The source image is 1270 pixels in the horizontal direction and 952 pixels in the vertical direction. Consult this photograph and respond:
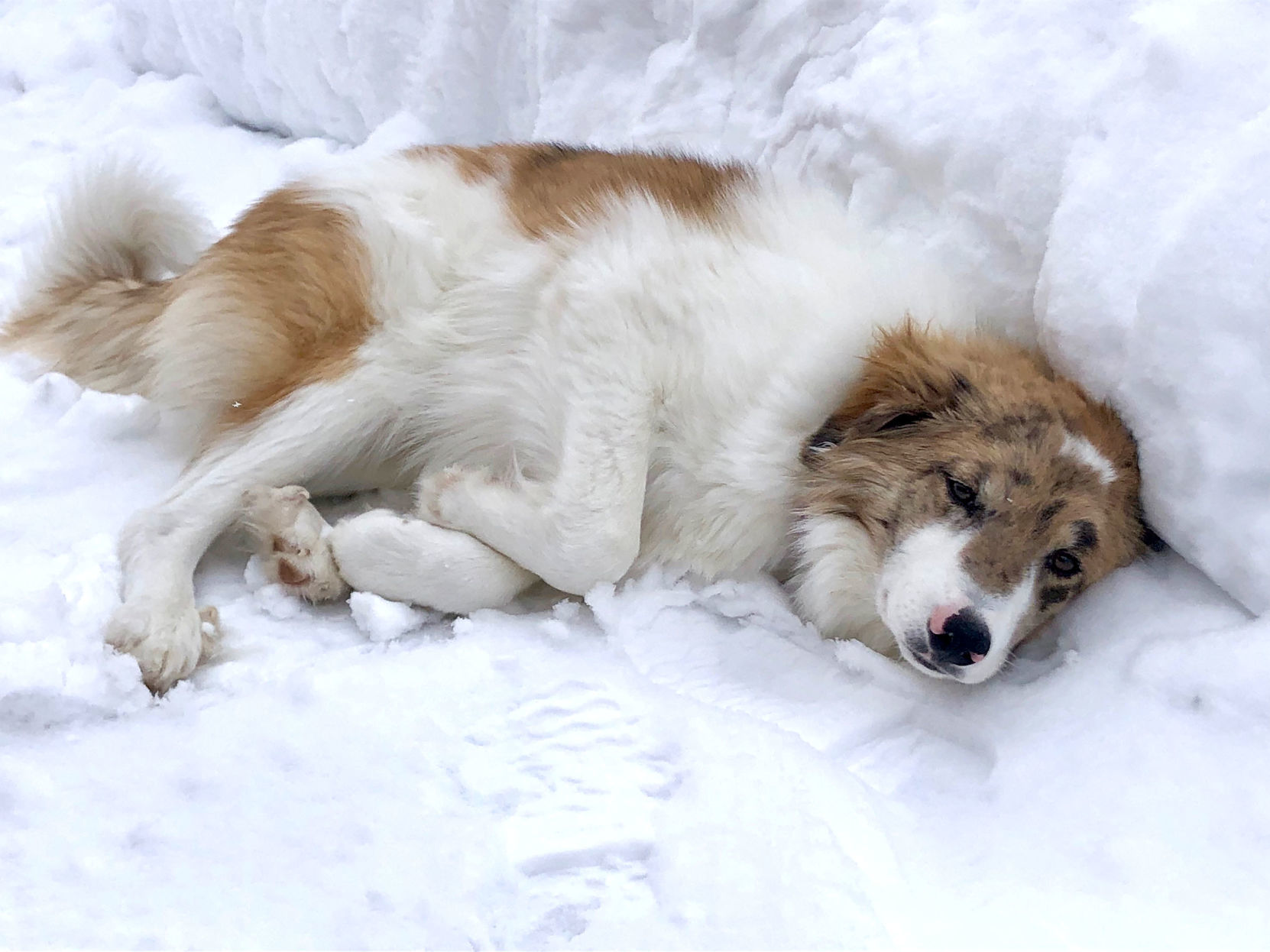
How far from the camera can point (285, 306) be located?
2312mm

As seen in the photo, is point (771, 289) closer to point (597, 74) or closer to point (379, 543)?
point (379, 543)

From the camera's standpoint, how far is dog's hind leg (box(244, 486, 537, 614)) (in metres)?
2.04

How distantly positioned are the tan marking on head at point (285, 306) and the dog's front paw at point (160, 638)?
1.94 feet

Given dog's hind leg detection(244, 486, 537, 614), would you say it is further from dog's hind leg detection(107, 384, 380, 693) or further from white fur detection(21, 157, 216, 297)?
white fur detection(21, 157, 216, 297)

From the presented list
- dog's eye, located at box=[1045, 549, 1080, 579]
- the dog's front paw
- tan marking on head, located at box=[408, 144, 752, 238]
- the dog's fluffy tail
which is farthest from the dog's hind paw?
dog's eye, located at box=[1045, 549, 1080, 579]

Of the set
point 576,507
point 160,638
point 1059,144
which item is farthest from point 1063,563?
point 160,638

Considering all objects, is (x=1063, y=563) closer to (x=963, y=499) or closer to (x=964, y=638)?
(x=963, y=499)

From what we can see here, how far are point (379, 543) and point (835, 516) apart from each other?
0.98 meters

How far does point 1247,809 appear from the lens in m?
1.53

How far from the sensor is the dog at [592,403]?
1968 millimetres

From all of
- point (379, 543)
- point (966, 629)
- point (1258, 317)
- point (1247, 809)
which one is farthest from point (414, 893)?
point (1258, 317)

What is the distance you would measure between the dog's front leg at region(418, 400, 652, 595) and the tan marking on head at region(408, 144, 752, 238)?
1.77 feet

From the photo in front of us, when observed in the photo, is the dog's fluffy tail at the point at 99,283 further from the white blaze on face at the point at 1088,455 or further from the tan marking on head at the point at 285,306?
the white blaze on face at the point at 1088,455

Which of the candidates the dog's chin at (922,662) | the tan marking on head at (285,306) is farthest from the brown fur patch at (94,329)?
the dog's chin at (922,662)
